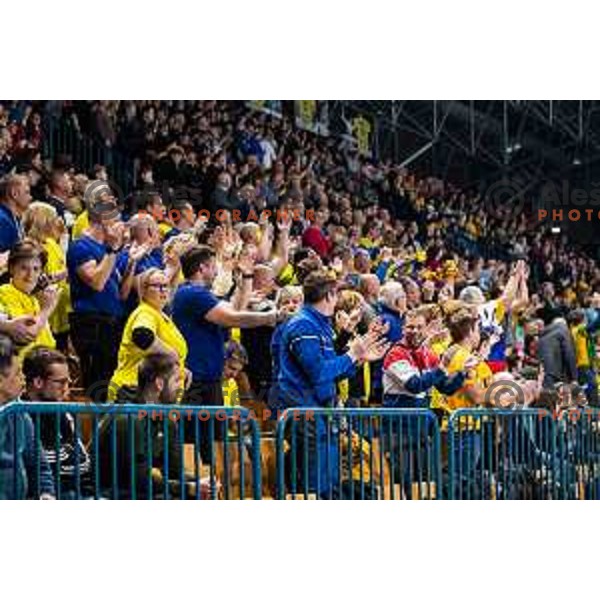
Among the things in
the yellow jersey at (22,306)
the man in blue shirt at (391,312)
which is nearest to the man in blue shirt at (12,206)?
the yellow jersey at (22,306)

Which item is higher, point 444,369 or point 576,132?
point 576,132

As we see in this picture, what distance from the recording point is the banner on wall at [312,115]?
10.4m

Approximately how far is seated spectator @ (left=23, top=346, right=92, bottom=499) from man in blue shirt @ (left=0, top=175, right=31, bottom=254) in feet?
2.91

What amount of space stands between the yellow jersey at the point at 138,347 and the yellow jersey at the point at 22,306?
0.39 metres

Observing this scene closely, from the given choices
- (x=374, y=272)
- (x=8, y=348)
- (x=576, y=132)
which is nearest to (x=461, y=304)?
(x=374, y=272)

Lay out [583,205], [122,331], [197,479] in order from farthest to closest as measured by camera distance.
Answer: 1. [583,205]
2. [122,331]
3. [197,479]

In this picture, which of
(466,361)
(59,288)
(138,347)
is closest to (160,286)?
(138,347)

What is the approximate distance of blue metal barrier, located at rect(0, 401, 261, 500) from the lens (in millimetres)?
8836

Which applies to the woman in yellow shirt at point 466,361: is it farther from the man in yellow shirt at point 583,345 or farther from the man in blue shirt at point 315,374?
the man in yellow shirt at point 583,345

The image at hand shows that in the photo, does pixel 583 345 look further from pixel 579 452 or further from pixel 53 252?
pixel 53 252

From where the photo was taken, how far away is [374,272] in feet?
35.3
